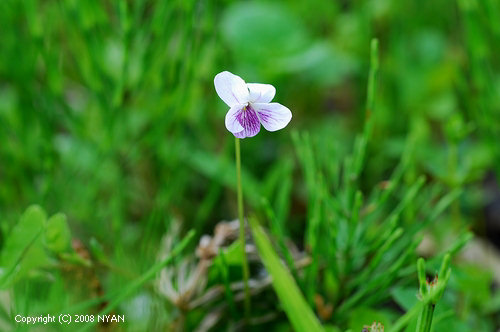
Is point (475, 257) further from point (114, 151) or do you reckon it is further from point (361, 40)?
point (114, 151)

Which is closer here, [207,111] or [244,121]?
[244,121]

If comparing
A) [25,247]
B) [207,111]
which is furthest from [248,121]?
[207,111]

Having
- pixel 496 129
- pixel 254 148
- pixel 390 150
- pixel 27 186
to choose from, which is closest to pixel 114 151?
pixel 27 186

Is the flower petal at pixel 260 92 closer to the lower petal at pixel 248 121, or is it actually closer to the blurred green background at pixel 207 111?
the lower petal at pixel 248 121

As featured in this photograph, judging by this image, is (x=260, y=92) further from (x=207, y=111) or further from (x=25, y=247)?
(x=207, y=111)

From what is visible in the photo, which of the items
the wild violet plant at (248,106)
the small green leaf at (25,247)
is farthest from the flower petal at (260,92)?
the small green leaf at (25,247)

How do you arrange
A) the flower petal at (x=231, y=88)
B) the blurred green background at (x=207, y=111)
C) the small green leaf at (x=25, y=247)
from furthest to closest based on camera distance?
the blurred green background at (x=207, y=111) → the small green leaf at (x=25, y=247) → the flower petal at (x=231, y=88)
